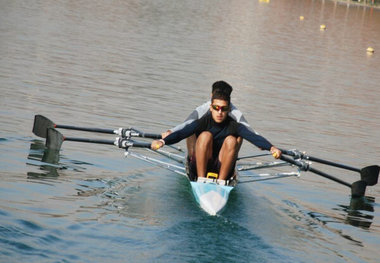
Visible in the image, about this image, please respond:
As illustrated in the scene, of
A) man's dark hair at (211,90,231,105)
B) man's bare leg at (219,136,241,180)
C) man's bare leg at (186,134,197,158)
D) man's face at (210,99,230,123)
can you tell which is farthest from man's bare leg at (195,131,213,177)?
man's bare leg at (186,134,197,158)

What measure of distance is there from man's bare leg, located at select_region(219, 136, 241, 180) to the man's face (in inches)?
14.5

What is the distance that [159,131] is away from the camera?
17.0 metres

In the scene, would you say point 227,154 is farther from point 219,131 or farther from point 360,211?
point 360,211

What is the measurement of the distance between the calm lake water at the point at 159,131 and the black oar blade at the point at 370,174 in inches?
12.2

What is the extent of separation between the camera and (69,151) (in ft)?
46.5

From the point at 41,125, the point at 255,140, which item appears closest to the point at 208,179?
the point at 255,140

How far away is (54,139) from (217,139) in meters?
3.75

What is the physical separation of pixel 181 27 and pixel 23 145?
29730 mm

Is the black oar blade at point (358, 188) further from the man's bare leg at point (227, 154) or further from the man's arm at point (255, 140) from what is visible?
the man's bare leg at point (227, 154)

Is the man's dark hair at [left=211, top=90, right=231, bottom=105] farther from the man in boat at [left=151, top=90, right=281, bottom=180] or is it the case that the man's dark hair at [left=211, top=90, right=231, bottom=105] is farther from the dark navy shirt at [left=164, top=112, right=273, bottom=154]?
the dark navy shirt at [left=164, top=112, right=273, bottom=154]

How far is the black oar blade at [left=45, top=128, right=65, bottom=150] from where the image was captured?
13.5 metres

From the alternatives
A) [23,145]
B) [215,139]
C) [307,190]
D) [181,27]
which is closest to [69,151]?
[23,145]

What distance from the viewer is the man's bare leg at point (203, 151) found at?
1112cm

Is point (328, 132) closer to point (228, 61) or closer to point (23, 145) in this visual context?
point (23, 145)
